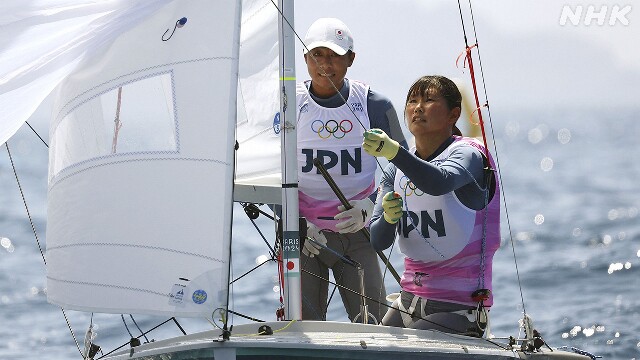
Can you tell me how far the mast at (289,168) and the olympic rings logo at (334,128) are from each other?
49 cm

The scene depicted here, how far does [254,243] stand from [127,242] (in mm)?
9318

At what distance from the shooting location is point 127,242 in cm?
539

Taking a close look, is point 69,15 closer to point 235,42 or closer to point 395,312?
point 235,42

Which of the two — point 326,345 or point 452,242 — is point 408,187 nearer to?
point 452,242

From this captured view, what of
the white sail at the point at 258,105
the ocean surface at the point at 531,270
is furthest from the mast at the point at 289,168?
the ocean surface at the point at 531,270

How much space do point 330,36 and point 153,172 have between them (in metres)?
1.31

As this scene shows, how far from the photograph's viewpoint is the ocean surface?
10312mm

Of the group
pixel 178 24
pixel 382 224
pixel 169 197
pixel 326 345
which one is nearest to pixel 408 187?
pixel 382 224

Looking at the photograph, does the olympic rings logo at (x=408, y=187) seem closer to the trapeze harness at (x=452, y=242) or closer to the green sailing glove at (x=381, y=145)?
the trapeze harness at (x=452, y=242)

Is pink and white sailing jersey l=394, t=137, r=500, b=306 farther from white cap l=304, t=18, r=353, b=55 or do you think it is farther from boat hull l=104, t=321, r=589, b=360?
white cap l=304, t=18, r=353, b=55

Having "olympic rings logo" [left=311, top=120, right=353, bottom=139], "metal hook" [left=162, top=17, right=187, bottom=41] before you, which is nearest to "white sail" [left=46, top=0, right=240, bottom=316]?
"metal hook" [left=162, top=17, right=187, bottom=41]

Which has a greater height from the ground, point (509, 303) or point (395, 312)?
point (509, 303)

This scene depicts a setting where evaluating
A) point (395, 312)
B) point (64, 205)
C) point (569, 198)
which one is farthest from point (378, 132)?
point (569, 198)

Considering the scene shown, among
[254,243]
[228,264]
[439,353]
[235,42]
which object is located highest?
[254,243]
